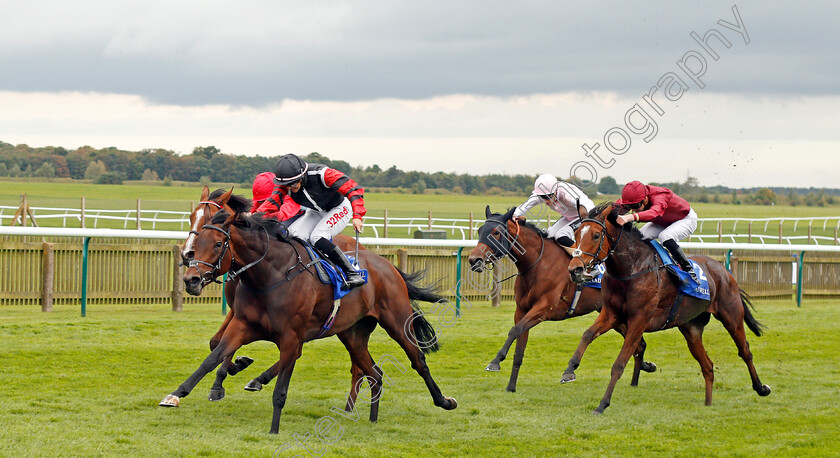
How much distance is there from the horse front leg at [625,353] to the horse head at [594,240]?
0.54 meters

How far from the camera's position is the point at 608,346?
9.80 metres

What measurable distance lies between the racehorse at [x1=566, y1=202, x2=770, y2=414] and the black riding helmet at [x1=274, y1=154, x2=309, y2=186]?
1873 millimetres

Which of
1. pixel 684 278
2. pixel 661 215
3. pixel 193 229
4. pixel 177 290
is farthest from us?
pixel 177 290

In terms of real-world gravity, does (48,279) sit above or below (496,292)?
above

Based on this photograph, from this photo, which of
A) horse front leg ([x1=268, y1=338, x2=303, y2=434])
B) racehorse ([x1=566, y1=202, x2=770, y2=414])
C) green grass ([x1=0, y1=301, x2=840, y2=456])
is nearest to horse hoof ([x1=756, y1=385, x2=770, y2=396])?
racehorse ([x1=566, y1=202, x2=770, y2=414])

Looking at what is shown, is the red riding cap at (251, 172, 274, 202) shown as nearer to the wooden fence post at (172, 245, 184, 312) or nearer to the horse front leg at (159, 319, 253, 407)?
the horse front leg at (159, 319, 253, 407)

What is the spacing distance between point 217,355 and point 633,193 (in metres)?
3.20

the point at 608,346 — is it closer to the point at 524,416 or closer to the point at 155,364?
the point at 524,416

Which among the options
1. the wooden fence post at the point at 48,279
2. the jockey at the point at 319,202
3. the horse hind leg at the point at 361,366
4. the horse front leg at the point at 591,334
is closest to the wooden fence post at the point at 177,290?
the wooden fence post at the point at 48,279

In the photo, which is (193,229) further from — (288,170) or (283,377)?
(283,377)

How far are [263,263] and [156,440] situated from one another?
1169mm

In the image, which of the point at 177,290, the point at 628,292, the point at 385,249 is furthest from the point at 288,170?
the point at 385,249

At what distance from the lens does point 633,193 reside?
6555 millimetres

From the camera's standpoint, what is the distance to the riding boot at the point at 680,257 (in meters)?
6.78
